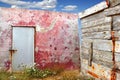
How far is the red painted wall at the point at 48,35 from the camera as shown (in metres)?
10.7

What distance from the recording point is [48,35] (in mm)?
11617

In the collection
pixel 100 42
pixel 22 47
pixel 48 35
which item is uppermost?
pixel 48 35

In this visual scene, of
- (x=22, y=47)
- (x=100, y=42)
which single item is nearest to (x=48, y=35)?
(x=22, y=47)

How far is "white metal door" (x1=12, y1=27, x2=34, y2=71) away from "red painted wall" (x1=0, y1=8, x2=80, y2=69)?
23 cm

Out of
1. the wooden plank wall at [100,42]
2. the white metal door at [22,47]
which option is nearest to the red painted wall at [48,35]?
the white metal door at [22,47]

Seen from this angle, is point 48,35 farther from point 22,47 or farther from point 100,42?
point 100,42

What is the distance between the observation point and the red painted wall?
1073 centimetres

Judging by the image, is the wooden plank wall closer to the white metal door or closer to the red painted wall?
the red painted wall

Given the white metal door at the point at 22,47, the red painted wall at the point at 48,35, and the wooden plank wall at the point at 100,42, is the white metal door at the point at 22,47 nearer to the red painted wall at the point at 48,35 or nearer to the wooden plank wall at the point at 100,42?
the red painted wall at the point at 48,35

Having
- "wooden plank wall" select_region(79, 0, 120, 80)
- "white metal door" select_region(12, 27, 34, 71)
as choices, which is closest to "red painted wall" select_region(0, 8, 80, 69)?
"white metal door" select_region(12, 27, 34, 71)

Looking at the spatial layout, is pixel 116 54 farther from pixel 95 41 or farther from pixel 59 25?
pixel 59 25

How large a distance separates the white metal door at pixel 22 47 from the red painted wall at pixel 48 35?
23 cm

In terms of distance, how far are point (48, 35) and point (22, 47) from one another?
1.43 meters

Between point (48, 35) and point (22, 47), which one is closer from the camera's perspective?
point (22, 47)
